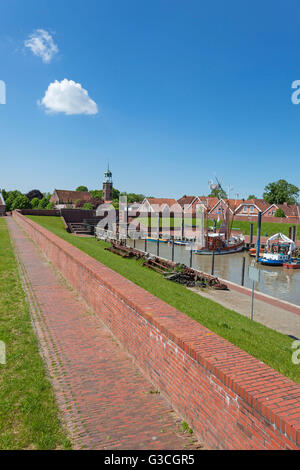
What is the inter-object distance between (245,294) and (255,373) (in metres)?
16.2

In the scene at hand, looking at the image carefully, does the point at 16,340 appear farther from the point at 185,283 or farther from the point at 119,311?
the point at 185,283

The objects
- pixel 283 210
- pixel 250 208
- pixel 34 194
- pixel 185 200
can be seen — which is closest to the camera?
pixel 283 210

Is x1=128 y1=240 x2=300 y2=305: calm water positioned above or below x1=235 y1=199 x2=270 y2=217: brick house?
below

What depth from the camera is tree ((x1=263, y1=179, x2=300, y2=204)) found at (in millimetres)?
107106

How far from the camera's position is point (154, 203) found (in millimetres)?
80875

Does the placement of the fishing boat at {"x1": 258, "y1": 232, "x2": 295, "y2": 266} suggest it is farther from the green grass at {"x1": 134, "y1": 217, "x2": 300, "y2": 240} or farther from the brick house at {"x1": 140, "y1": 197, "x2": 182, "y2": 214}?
the brick house at {"x1": 140, "y1": 197, "x2": 182, "y2": 214}

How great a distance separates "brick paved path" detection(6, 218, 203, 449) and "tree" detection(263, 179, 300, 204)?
359ft

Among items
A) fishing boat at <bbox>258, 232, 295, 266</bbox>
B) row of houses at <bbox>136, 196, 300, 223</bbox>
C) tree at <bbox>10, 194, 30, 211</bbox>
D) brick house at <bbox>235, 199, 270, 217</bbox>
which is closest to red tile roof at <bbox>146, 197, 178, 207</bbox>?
row of houses at <bbox>136, 196, 300, 223</bbox>

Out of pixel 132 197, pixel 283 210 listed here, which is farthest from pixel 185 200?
pixel 132 197

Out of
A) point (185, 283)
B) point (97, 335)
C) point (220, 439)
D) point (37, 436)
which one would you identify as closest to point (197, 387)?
point (220, 439)

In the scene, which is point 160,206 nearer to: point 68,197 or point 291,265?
point 68,197

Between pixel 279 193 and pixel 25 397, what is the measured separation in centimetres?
11373

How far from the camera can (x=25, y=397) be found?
15.5ft

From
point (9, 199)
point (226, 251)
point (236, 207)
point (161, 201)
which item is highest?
point (161, 201)
